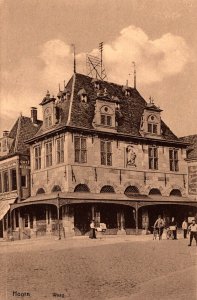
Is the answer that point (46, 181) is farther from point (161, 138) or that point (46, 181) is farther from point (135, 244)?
point (135, 244)

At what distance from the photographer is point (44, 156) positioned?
31031 mm

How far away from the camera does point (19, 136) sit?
35562 millimetres

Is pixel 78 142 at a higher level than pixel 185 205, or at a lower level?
higher

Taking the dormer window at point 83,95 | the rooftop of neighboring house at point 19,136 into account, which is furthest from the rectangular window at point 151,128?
the rooftop of neighboring house at point 19,136

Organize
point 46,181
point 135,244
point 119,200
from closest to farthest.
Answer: point 135,244 < point 119,200 < point 46,181

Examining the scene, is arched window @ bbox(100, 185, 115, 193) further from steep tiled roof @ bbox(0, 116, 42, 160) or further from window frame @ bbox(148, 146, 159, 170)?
steep tiled roof @ bbox(0, 116, 42, 160)

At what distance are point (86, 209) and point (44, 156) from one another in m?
4.57

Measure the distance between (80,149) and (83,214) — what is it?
375cm

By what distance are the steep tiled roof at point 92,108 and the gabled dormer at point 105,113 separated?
0.37 m

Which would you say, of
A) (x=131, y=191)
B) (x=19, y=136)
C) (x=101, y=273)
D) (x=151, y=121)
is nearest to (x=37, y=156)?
(x=19, y=136)

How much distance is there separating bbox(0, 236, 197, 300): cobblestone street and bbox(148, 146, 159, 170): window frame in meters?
14.2

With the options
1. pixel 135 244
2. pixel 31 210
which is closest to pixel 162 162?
pixel 31 210

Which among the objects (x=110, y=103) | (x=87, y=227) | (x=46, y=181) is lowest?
(x=87, y=227)

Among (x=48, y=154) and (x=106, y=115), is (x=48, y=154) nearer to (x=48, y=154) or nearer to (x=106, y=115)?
(x=48, y=154)
